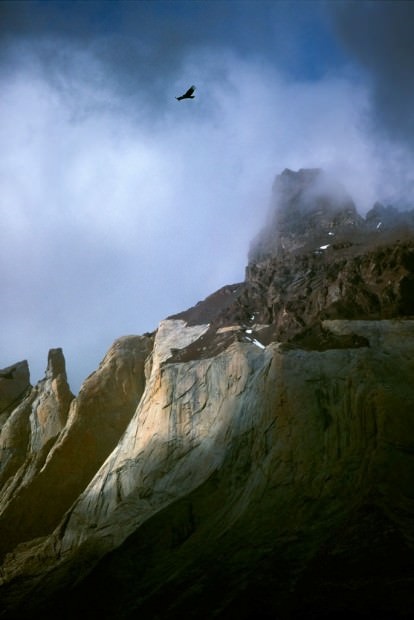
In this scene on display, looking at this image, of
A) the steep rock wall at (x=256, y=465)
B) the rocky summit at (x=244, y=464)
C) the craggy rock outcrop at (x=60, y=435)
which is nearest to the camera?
the rocky summit at (x=244, y=464)

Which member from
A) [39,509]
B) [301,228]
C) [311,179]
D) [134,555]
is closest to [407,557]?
[134,555]

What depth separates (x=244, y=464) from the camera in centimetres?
2572

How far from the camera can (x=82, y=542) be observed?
2773 cm

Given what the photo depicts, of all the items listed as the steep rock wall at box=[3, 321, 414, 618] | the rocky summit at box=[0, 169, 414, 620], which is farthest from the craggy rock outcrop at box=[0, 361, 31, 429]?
the steep rock wall at box=[3, 321, 414, 618]

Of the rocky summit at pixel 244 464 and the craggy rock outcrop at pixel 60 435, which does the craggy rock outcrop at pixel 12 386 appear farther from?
the rocky summit at pixel 244 464

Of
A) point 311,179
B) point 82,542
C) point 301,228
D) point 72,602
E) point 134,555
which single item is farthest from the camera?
point 311,179

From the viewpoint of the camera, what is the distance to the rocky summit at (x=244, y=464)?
18.9 meters

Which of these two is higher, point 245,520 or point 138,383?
point 138,383

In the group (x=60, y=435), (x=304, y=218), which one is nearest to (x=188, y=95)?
(x=60, y=435)

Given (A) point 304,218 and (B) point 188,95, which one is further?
(A) point 304,218

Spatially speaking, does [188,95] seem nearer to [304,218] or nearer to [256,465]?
[256,465]

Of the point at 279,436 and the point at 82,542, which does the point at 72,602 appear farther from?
the point at 279,436

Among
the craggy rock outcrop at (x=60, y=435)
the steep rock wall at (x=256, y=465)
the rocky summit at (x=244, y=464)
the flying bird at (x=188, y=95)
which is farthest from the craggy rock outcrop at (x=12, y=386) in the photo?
the flying bird at (x=188, y=95)

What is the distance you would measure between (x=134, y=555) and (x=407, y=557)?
11.0 metres
